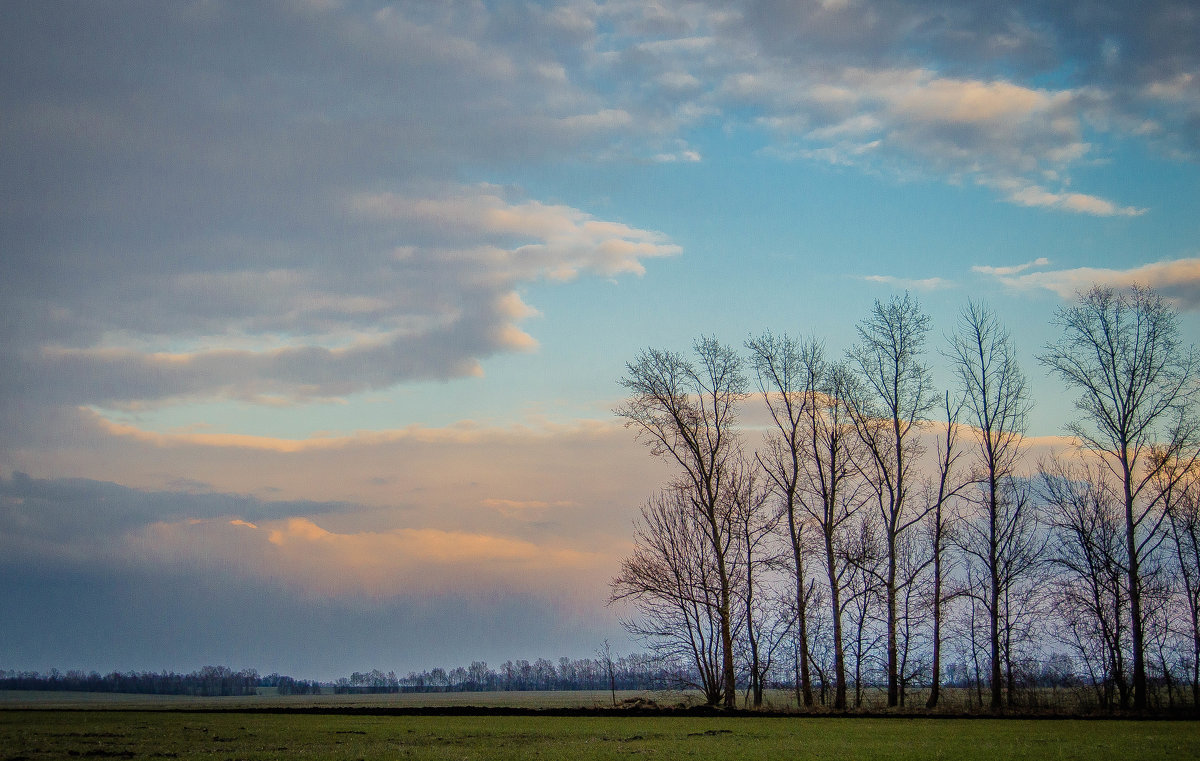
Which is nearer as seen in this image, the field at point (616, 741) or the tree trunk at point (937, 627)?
the field at point (616, 741)

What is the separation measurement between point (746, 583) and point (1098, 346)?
21611 mm

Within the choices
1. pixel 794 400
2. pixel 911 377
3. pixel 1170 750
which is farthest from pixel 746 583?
pixel 1170 750

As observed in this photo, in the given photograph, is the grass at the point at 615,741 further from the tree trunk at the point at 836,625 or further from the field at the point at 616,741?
the tree trunk at the point at 836,625

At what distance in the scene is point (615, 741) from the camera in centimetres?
2088

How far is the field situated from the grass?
0.03 meters

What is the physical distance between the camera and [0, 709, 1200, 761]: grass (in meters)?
16.5

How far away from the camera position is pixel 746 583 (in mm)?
44562

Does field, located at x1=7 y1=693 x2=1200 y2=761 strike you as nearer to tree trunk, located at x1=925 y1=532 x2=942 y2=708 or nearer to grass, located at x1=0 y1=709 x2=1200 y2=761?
grass, located at x1=0 y1=709 x2=1200 y2=761

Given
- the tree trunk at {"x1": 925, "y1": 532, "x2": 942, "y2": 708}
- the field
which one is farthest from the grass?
the tree trunk at {"x1": 925, "y1": 532, "x2": 942, "y2": 708}

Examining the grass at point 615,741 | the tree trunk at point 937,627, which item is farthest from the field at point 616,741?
the tree trunk at point 937,627

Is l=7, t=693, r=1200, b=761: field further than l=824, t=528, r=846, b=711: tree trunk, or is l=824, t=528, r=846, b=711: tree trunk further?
l=824, t=528, r=846, b=711: tree trunk

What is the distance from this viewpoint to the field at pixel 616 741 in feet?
54.1

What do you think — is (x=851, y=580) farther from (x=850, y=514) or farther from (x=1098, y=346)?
(x=1098, y=346)

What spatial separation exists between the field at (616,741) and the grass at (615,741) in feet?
0.10
